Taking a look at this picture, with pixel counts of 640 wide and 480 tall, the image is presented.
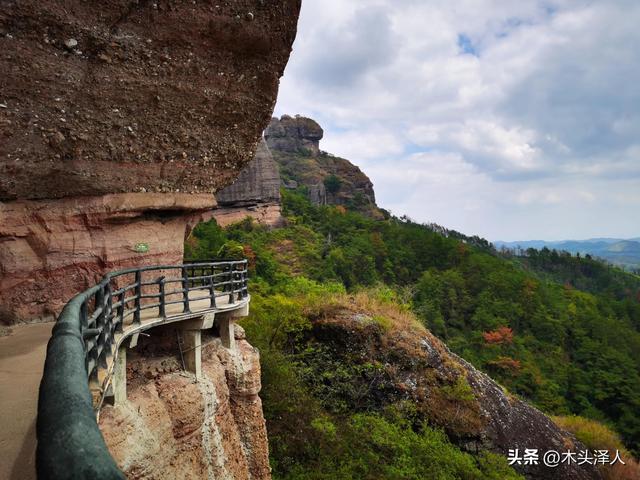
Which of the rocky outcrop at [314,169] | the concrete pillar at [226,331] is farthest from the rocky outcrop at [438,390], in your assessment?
the rocky outcrop at [314,169]

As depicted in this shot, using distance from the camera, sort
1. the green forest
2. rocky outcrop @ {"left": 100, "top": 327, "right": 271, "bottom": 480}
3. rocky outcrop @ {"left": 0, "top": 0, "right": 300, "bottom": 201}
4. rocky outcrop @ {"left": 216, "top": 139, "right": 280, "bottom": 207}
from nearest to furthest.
Result: rocky outcrop @ {"left": 100, "top": 327, "right": 271, "bottom": 480}, rocky outcrop @ {"left": 0, "top": 0, "right": 300, "bottom": 201}, the green forest, rocky outcrop @ {"left": 216, "top": 139, "right": 280, "bottom": 207}

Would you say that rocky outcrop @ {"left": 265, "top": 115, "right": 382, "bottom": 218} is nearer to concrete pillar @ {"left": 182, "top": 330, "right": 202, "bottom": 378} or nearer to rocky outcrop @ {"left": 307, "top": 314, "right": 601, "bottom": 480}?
rocky outcrop @ {"left": 307, "top": 314, "right": 601, "bottom": 480}

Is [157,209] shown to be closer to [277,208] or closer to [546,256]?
[277,208]

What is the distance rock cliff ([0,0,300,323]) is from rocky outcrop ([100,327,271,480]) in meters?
2.16

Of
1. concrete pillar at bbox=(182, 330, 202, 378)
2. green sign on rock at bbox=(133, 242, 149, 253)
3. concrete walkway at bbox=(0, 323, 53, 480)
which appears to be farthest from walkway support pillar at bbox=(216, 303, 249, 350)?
concrete walkway at bbox=(0, 323, 53, 480)

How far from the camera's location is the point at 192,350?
7715mm

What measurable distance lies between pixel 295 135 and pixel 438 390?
110762 millimetres

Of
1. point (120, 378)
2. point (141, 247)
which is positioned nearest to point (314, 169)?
point (141, 247)

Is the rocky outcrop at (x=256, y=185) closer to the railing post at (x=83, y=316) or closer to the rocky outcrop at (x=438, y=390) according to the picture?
the rocky outcrop at (x=438, y=390)

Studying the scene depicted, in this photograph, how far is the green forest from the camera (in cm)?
1369

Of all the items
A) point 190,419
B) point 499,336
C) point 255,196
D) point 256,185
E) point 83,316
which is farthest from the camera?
point 256,185

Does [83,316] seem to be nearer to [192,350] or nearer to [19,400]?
[19,400]

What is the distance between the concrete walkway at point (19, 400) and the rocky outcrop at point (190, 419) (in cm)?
124

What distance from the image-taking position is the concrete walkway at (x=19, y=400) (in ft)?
8.43
